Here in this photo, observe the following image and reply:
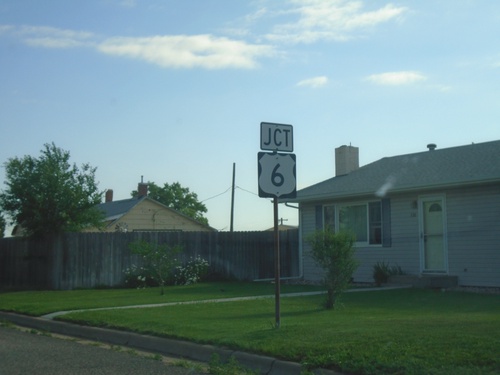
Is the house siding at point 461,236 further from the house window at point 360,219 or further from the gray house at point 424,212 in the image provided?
the house window at point 360,219

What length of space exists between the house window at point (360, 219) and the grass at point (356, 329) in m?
5.17

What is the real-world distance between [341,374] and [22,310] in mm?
9849

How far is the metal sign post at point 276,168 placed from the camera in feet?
34.2

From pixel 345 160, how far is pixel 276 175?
15.0 meters

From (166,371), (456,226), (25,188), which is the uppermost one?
(25,188)

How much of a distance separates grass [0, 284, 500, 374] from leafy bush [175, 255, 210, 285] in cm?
844

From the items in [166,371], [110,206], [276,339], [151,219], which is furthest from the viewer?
[110,206]

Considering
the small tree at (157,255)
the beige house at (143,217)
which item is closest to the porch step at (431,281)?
the small tree at (157,255)

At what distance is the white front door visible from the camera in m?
19.2

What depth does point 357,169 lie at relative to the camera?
82.7 feet

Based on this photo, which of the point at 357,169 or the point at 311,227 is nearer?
the point at 311,227

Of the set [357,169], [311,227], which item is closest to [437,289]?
[311,227]

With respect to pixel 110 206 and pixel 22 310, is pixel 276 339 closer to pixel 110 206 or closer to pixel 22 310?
pixel 22 310

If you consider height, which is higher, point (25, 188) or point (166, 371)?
point (25, 188)
